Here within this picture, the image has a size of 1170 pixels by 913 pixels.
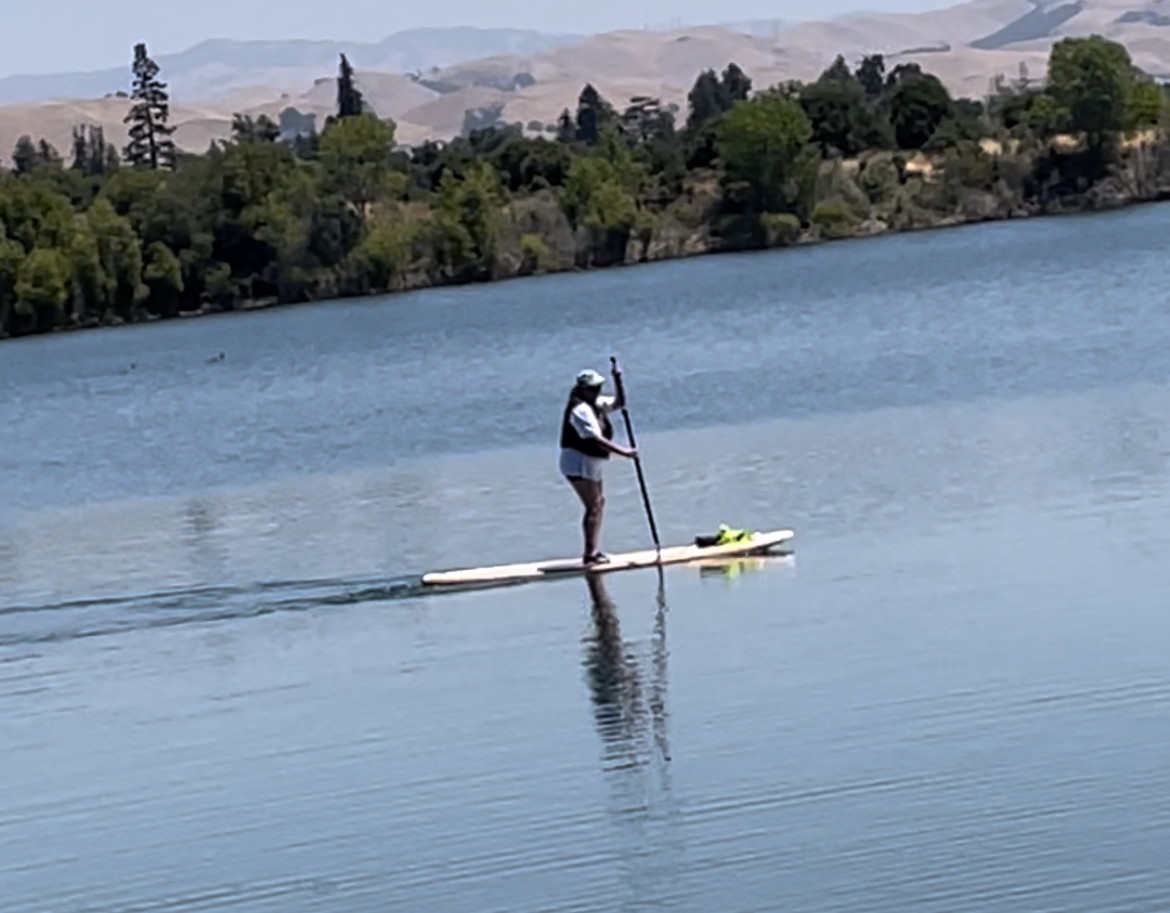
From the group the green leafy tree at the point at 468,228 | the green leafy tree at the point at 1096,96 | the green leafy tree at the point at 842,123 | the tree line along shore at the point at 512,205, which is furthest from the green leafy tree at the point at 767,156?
the green leafy tree at the point at 1096,96

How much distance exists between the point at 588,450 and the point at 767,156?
104 m

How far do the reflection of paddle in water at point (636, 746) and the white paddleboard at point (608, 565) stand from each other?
1.57m

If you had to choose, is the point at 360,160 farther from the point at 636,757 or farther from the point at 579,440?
the point at 636,757

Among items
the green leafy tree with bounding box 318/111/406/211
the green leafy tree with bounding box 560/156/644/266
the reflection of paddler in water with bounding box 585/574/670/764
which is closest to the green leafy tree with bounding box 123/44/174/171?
the green leafy tree with bounding box 318/111/406/211

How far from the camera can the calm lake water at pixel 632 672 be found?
15438 millimetres

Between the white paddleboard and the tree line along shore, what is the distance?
97009 mm

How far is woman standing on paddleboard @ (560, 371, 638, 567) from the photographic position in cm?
2561

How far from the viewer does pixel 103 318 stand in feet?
405

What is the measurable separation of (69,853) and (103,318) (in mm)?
108342

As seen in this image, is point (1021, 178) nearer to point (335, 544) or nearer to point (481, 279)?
point (481, 279)

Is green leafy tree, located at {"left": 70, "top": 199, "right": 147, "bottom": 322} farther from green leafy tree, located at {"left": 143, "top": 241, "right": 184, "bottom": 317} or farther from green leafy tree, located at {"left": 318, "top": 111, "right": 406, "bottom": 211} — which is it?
green leafy tree, located at {"left": 318, "top": 111, "right": 406, "bottom": 211}

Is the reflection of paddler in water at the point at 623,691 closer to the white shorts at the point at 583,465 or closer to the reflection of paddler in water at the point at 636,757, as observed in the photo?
the reflection of paddler in water at the point at 636,757

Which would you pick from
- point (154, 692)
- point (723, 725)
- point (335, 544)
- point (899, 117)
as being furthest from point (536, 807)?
point (899, 117)

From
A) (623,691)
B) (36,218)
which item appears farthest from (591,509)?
(36,218)
